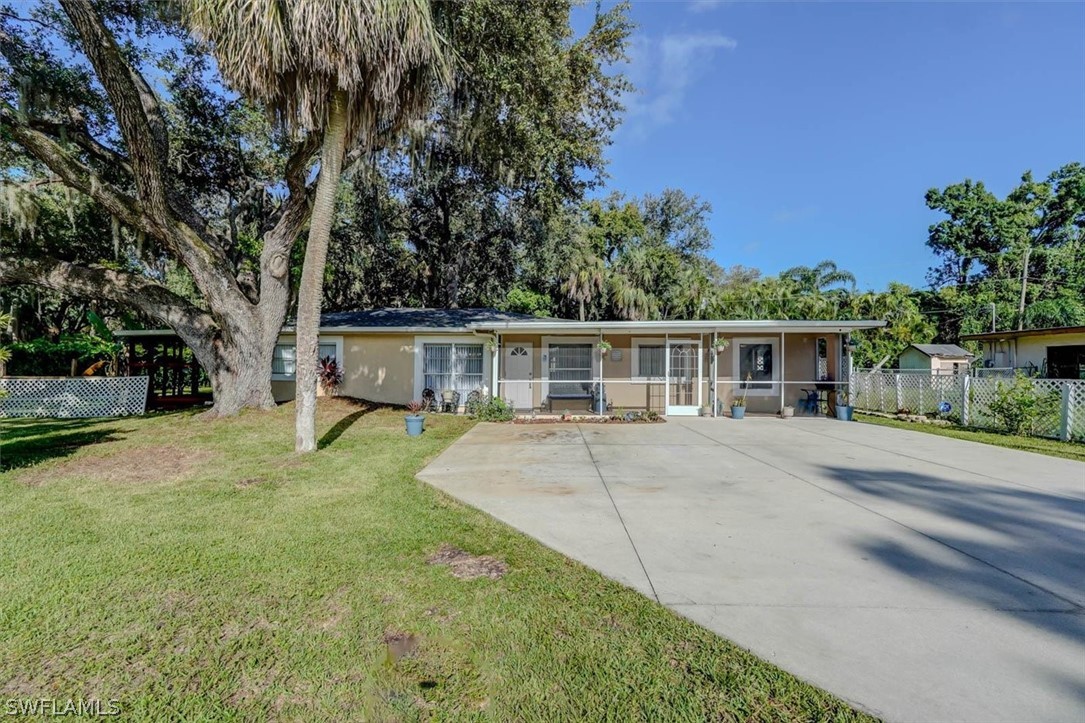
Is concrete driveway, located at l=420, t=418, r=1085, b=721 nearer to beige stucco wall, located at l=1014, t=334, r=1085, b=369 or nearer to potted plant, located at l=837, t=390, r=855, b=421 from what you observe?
potted plant, located at l=837, t=390, r=855, b=421

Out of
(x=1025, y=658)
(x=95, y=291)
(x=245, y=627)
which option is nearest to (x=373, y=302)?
(x=95, y=291)

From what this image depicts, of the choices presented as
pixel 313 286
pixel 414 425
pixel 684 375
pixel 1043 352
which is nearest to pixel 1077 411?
pixel 684 375

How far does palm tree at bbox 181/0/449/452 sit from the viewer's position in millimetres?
6090

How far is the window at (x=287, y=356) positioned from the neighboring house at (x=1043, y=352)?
20199 millimetres

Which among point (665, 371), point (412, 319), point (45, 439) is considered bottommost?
point (45, 439)

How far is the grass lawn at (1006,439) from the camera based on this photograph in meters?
7.76

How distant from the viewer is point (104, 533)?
4.00 metres

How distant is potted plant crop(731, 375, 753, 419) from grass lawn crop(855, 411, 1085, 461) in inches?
116

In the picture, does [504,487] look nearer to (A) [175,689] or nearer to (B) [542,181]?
(A) [175,689]

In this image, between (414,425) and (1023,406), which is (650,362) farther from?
(1023,406)

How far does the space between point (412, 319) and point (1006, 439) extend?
14293mm

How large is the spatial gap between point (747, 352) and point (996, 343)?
11734mm

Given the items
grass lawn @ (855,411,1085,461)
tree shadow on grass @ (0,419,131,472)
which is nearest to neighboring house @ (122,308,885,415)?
grass lawn @ (855,411,1085,461)

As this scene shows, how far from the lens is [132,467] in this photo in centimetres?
632
